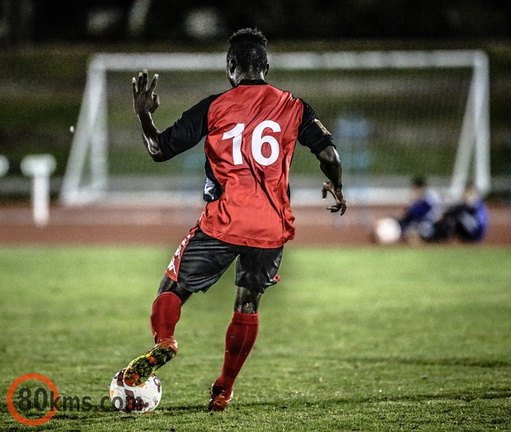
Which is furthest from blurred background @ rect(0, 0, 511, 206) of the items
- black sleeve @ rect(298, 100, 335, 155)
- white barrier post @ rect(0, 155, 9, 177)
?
black sleeve @ rect(298, 100, 335, 155)

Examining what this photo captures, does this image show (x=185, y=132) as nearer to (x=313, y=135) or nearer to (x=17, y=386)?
(x=313, y=135)

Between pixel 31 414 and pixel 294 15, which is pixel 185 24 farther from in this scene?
pixel 31 414

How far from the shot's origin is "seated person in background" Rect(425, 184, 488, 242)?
14.9 metres

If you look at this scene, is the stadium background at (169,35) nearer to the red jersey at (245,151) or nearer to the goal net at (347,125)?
the goal net at (347,125)

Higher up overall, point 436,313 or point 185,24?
point 185,24

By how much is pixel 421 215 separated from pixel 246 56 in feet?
33.1

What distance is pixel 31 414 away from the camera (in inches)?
214

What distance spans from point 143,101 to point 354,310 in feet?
15.6

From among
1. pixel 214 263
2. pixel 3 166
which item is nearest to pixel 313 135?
pixel 214 263

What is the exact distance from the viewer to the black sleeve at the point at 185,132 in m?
5.23

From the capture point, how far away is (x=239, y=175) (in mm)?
5285

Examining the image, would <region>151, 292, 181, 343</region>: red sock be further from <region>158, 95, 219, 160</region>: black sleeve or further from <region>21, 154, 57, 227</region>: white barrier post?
<region>21, 154, 57, 227</region>: white barrier post

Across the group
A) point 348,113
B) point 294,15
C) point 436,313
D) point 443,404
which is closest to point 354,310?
point 436,313

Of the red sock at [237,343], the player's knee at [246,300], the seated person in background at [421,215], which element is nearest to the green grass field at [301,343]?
the red sock at [237,343]
